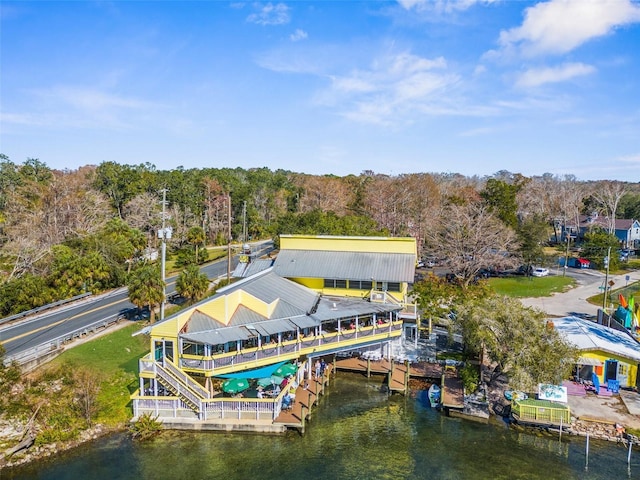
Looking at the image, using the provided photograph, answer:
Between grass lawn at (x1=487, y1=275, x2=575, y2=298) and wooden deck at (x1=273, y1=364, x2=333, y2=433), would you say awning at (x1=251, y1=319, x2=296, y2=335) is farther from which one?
grass lawn at (x1=487, y1=275, x2=575, y2=298)

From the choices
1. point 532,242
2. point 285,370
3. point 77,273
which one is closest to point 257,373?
point 285,370

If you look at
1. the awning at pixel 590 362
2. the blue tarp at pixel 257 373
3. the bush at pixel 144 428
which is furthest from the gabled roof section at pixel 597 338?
the bush at pixel 144 428

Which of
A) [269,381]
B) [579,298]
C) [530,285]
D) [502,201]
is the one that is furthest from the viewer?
[502,201]

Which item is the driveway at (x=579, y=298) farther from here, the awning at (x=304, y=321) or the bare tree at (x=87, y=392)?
the bare tree at (x=87, y=392)

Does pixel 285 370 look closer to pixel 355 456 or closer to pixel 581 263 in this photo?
pixel 355 456

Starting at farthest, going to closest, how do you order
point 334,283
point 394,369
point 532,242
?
1. point 532,242
2. point 334,283
3. point 394,369

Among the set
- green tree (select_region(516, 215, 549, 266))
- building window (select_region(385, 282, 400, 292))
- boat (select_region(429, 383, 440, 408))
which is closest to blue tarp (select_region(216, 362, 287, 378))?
boat (select_region(429, 383, 440, 408))
